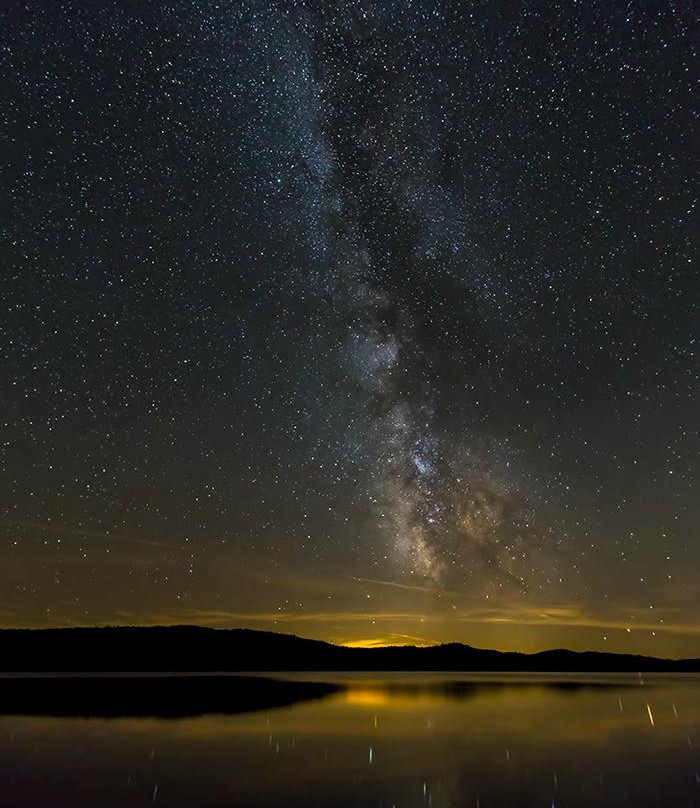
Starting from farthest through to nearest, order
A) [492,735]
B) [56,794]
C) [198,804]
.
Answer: [492,735]
[56,794]
[198,804]

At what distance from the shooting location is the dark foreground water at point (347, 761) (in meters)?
15.4

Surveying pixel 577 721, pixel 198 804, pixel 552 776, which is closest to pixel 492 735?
pixel 577 721

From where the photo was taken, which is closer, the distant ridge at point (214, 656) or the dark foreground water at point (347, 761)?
the dark foreground water at point (347, 761)

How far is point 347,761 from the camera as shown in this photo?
68.7 feet

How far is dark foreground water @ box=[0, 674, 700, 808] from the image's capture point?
608 inches

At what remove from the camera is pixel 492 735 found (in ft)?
93.8

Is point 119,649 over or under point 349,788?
over

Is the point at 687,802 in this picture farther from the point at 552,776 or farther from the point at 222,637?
the point at 222,637

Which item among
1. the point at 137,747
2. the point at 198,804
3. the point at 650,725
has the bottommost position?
the point at 198,804

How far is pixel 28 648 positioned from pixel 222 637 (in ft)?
114

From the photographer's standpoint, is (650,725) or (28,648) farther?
(28,648)

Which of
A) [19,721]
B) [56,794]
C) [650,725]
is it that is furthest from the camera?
[650,725]

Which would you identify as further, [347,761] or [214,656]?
[214,656]

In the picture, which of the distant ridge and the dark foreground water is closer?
the dark foreground water
